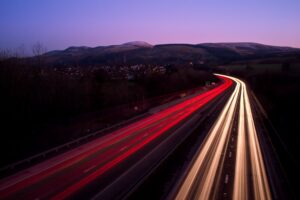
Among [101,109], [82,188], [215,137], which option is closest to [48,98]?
[101,109]

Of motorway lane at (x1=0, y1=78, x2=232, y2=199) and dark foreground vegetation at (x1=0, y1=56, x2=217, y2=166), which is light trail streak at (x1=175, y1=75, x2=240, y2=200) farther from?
A: dark foreground vegetation at (x1=0, y1=56, x2=217, y2=166)

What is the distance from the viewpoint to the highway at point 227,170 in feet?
50.6

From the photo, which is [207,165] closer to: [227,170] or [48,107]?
[227,170]

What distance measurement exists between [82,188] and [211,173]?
21.2ft

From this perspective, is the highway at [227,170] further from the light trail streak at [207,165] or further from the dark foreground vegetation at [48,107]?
the dark foreground vegetation at [48,107]

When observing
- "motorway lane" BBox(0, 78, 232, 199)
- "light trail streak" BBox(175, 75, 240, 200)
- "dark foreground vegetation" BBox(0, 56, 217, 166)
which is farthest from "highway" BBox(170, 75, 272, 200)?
"dark foreground vegetation" BBox(0, 56, 217, 166)

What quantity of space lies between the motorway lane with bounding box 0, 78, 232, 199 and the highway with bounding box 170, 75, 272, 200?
439 cm

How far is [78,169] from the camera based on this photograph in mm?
19484

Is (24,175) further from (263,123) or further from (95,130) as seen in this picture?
(263,123)

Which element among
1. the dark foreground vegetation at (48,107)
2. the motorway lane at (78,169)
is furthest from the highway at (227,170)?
the dark foreground vegetation at (48,107)

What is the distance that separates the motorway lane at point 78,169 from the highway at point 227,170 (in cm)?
439

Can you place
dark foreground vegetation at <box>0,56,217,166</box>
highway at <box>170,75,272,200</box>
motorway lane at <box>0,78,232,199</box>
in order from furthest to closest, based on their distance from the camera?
dark foreground vegetation at <box>0,56,217,166</box> → motorway lane at <box>0,78,232,199</box> → highway at <box>170,75,272,200</box>

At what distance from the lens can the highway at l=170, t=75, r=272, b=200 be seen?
15.4 metres

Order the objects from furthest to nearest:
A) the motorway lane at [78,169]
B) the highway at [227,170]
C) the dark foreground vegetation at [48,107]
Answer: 1. the dark foreground vegetation at [48,107]
2. the motorway lane at [78,169]
3. the highway at [227,170]
